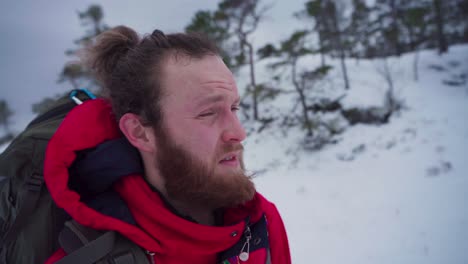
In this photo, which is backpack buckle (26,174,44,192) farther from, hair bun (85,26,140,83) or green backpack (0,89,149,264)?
hair bun (85,26,140,83)

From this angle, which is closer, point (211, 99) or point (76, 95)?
point (211, 99)

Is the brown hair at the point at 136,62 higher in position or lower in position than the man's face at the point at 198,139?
higher

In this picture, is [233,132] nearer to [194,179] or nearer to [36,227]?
[194,179]

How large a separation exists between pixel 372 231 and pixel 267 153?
742 centimetres

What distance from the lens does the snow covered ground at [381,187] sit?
395 centimetres

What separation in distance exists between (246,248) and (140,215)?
63 centimetres

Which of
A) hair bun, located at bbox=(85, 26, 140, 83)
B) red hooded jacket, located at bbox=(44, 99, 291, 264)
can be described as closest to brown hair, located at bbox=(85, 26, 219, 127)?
hair bun, located at bbox=(85, 26, 140, 83)

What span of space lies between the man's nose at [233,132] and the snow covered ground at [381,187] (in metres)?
3.45

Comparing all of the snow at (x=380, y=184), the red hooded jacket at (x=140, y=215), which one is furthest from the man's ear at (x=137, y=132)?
the snow at (x=380, y=184)

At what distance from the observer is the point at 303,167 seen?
9.31 meters

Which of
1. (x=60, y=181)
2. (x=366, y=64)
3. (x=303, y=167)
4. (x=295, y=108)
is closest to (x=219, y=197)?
(x=60, y=181)

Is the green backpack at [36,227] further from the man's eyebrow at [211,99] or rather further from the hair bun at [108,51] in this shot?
the man's eyebrow at [211,99]

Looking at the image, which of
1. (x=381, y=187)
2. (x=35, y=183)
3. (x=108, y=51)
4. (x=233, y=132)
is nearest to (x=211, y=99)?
(x=233, y=132)

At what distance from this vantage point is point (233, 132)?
4.33 feet
